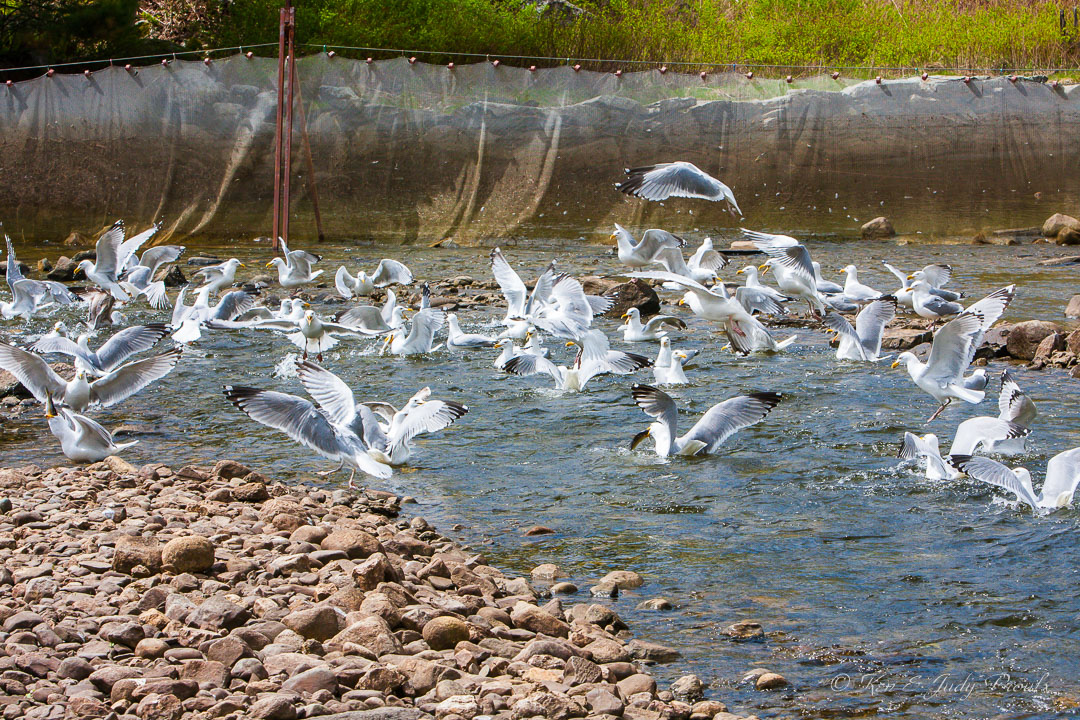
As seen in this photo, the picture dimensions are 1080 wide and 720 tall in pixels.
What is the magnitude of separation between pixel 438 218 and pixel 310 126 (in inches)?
97.0

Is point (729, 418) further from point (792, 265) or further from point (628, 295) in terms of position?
point (628, 295)

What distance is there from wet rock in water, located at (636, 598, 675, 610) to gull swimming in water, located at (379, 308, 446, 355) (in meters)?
5.21

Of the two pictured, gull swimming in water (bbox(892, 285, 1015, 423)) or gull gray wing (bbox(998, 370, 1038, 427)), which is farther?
gull swimming in water (bbox(892, 285, 1015, 423))

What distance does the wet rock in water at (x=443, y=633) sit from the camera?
3523 millimetres

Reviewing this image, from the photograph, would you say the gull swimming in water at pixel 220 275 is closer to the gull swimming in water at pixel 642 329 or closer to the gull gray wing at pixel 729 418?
the gull swimming in water at pixel 642 329

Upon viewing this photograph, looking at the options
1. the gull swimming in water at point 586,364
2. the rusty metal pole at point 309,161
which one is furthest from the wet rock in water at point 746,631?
the rusty metal pole at point 309,161

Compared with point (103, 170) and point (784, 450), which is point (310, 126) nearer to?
point (103, 170)

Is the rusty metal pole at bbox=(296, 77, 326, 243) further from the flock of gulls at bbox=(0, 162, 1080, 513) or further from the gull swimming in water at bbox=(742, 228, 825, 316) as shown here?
the gull swimming in water at bbox=(742, 228, 825, 316)

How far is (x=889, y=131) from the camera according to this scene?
1639 cm

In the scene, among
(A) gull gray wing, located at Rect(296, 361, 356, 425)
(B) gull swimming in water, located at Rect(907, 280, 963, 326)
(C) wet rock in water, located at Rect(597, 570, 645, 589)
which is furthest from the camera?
(B) gull swimming in water, located at Rect(907, 280, 963, 326)

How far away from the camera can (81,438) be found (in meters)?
6.05

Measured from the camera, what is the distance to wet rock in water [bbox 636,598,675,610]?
415 centimetres

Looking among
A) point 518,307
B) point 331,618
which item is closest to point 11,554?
point 331,618

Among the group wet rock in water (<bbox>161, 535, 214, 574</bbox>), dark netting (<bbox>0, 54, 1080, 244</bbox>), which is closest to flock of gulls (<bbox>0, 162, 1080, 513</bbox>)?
wet rock in water (<bbox>161, 535, 214, 574</bbox>)
